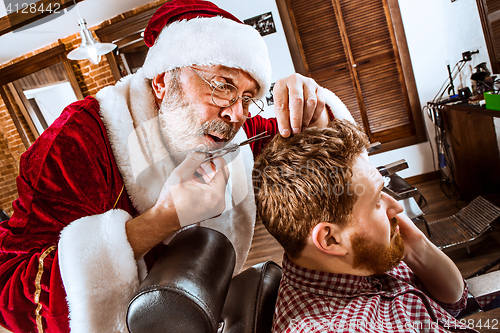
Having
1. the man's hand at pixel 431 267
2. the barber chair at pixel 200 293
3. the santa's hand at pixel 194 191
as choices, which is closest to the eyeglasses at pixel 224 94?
the santa's hand at pixel 194 191

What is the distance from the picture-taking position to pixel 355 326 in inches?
29.7

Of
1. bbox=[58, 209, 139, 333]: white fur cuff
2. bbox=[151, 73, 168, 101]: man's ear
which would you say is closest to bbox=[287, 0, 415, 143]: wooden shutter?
bbox=[151, 73, 168, 101]: man's ear

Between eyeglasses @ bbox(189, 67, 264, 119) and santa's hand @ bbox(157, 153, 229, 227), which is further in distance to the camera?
eyeglasses @ bbox(189, 67, 264, 119)

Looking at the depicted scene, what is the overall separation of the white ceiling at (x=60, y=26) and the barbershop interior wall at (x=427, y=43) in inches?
56.3

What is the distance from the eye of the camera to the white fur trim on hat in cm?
104

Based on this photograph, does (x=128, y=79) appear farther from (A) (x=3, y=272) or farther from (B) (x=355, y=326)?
(B) (x=355, y=326)

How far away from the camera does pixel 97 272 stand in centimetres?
74

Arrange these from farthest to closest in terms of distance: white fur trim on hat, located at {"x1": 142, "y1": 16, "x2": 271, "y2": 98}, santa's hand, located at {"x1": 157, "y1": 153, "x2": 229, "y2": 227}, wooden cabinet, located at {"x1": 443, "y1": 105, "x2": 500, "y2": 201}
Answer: wooden cabinet, located at {"x1": 443, "y1": 105, "x2": 500, "y2": 201} → white fur trim on hat, located at {"x1": 142, "y1": 16, "x2": 271, "y2": 98} → santa's hand, located at {"x1": 157, "y1": 153, "x2": 229, "y2": 227}

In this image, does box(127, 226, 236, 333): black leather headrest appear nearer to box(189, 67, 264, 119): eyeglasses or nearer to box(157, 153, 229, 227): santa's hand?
box(157, 153, 229, 227): santa's hand

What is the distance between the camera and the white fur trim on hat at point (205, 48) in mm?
1045

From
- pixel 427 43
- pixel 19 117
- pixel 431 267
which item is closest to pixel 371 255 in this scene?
pixel 431 267

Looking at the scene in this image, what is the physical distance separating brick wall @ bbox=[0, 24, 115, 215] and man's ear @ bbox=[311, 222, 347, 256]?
4485 millimetres

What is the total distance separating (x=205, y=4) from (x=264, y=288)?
3.49 ft

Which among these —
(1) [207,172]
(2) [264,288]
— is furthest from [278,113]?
(2) [264,288]
